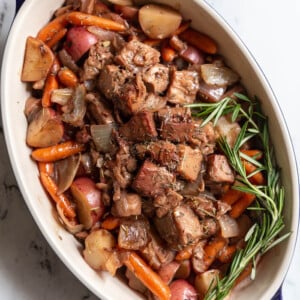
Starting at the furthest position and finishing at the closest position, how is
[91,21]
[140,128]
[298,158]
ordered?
[298,158], [91,21], [140,128]

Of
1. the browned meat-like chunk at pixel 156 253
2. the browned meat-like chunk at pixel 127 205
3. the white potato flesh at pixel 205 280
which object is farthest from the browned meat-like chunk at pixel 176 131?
the white potato flesh at pixel 205 280

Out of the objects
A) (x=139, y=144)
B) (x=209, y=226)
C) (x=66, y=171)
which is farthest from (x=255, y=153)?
(x=66, y=171)

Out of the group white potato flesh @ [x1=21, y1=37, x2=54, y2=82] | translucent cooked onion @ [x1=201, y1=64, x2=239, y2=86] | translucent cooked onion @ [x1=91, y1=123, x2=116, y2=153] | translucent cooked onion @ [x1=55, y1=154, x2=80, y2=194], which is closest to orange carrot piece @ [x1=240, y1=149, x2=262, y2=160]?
translucent cooked onion @ [x1=201, y1=64, x2=239, y2=86]

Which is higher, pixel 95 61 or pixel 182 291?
pixel 95 61

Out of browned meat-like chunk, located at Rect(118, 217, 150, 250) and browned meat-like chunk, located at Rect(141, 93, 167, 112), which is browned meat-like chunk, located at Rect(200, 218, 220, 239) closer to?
browned meat-like chunk, located at Rect(118, 217, 150, 250)

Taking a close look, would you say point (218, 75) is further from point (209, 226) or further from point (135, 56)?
point (209, 226)

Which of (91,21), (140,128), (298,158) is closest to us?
(140,128)
